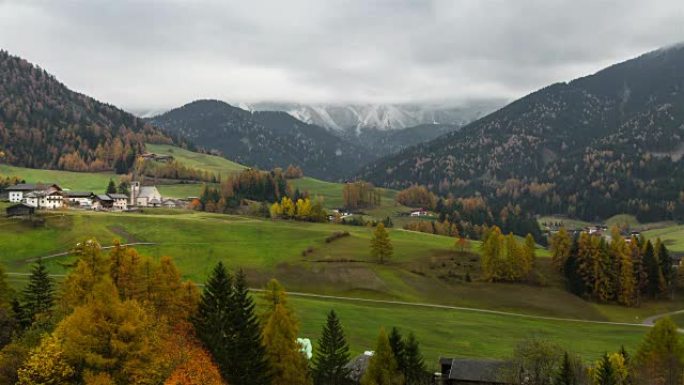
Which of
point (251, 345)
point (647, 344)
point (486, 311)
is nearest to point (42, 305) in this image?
point (251, 345)

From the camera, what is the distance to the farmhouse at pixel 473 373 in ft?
198

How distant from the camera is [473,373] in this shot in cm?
6188

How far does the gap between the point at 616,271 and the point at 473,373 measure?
79.2 metres

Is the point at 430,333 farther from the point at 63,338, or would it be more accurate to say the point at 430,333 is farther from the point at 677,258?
the point at 677,258

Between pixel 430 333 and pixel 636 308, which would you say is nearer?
pixel 430 333

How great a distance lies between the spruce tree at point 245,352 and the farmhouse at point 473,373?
21.8 metres

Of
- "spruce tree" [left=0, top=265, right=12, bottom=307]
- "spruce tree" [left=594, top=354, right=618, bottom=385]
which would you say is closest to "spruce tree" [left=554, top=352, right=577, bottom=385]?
"spruce tree" [left=594, top=354, right=618, bottom=385]

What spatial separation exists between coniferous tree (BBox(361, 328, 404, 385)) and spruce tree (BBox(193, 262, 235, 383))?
14130 mm

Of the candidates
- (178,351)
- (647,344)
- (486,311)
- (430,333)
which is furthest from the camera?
(486,311)

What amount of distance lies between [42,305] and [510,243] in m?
100

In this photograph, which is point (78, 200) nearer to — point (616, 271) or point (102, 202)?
point (102, 202)

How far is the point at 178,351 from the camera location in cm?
4588

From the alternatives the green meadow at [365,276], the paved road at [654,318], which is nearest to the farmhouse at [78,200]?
the green meadow at [365,276]

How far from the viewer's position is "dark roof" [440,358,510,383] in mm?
60688
